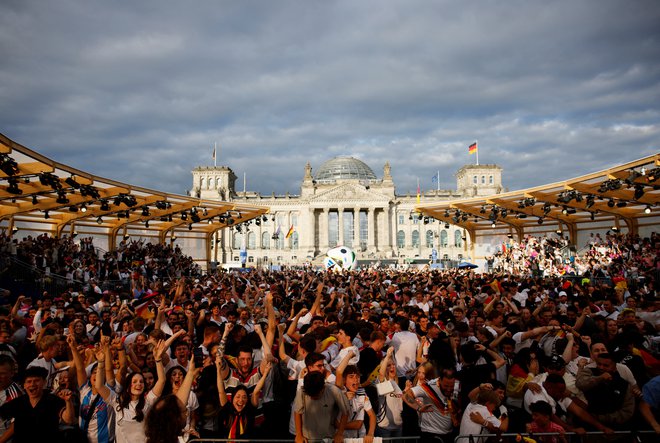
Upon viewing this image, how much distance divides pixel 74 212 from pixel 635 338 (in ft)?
98.0

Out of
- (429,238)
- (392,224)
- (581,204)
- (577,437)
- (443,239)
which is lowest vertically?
(577,437)

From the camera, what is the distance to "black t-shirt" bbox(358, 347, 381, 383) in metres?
5.98

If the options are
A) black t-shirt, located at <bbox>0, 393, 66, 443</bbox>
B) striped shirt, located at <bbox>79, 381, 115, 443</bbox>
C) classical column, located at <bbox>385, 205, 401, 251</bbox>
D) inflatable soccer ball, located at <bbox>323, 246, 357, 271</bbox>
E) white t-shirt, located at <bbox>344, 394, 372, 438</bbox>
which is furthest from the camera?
classical column, located at <bbox>385, 205, 401, 251</bbox>

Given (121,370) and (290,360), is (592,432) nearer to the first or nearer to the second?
(290,360)

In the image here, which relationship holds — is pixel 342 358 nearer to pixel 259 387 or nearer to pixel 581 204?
pixel 259 387

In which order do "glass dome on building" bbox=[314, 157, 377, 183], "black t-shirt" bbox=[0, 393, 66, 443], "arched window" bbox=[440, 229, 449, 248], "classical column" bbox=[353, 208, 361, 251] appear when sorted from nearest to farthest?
"black t-shirt" bbox=[0, 393, 66, 443]
"classical column" bbox=[353, 208, 361, 251]
"arched window" bbox=[440, 229, 449, 248]
"glass dome on building" bbox=[314, 157, 377, 183]

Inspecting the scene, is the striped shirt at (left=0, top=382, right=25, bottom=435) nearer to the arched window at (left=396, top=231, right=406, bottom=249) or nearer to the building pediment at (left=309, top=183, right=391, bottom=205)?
the building pediment at (left=309, top=183, right=391, bottom=205)

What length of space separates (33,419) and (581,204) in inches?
1200

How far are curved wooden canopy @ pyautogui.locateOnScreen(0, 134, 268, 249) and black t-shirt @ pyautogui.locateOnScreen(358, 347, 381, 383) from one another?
15132mm

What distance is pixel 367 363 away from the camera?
6.04m

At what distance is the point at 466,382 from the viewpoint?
214 inches

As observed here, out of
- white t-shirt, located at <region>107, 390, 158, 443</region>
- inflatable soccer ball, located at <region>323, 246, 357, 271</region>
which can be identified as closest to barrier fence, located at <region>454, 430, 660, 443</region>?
white t-shirt, located at <region>107, 390, 158, 443</region>

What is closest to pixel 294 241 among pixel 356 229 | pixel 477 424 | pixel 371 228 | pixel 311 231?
pixel 311 231

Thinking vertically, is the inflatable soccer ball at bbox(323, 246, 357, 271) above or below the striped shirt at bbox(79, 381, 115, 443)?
above
